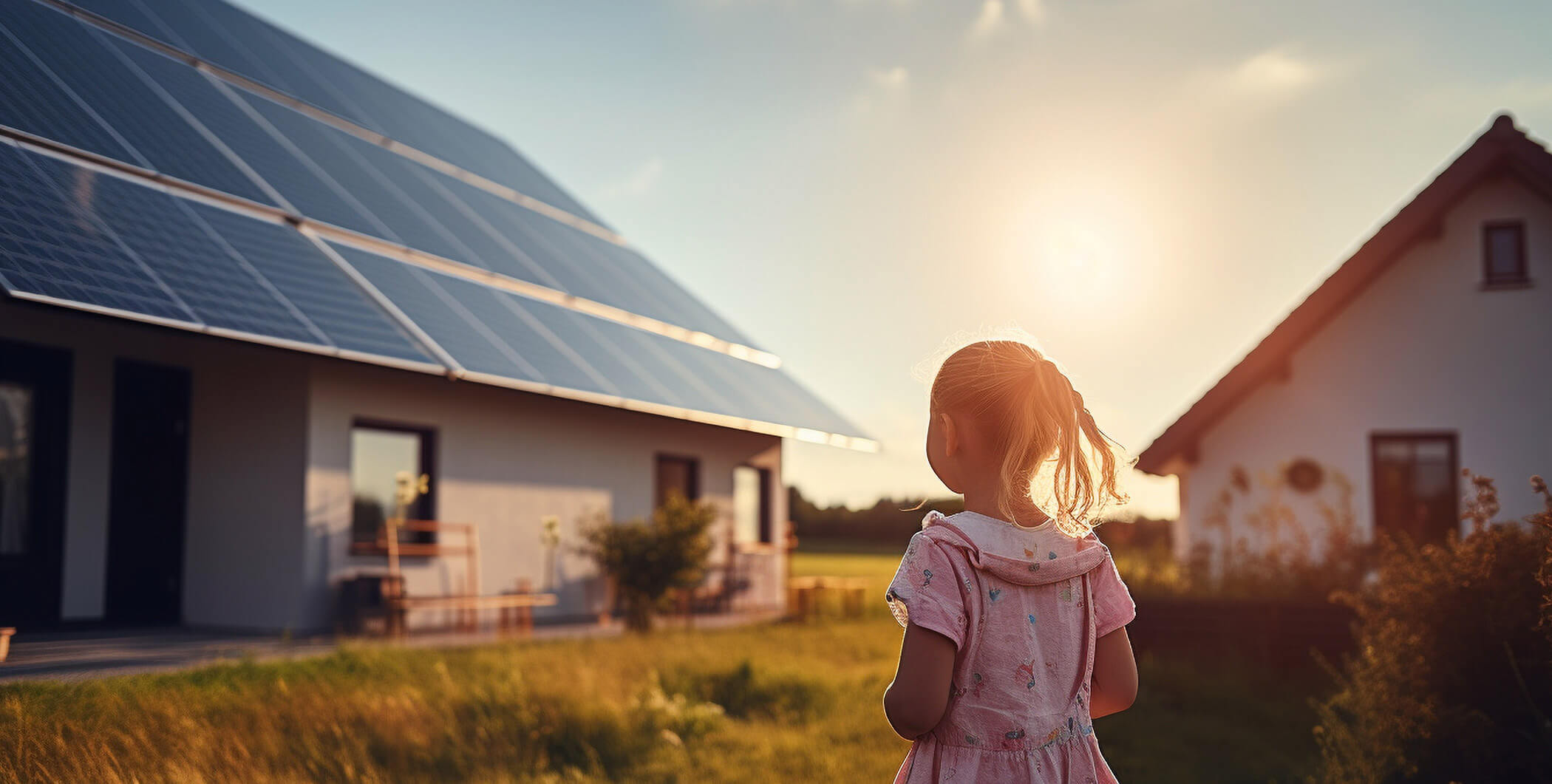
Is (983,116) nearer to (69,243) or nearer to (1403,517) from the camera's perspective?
(69,243)

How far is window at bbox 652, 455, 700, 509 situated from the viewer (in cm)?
1568

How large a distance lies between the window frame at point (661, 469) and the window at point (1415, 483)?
27.4 feet

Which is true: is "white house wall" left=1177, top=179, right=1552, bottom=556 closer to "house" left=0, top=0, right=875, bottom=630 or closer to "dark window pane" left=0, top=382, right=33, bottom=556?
"house" left=0, top=0, right=875, bottom=630

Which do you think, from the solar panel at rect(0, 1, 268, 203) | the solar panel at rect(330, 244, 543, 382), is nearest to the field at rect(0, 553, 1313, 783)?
the solar panel at rect(330, 244, 543, 382)

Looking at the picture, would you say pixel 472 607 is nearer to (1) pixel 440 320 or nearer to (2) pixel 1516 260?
(1) pixel 440 320

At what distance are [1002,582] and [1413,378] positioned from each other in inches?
497

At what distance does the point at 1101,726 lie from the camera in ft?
22.4

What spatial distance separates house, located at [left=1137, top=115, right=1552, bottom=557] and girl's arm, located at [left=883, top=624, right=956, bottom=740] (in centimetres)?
1125

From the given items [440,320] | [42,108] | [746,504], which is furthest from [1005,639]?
[746,504]

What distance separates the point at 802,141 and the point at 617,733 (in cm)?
548

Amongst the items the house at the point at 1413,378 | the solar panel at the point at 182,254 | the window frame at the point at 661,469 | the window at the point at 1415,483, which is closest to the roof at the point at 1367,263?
the house at the point at 1413,378

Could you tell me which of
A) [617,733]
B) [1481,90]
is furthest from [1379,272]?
[617,733]

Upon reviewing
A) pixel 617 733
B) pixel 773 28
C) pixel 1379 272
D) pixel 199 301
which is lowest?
pixel 617 733

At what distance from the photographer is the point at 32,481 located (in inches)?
364
